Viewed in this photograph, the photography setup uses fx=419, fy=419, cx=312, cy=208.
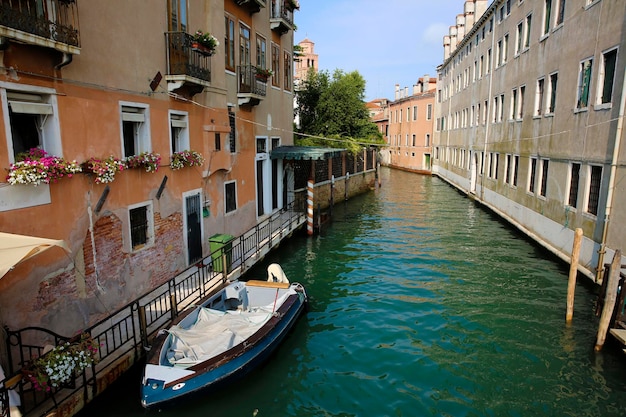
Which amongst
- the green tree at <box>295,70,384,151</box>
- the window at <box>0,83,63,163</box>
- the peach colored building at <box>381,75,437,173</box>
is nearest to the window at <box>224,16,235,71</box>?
the window at <box>0,83,63,163</box>

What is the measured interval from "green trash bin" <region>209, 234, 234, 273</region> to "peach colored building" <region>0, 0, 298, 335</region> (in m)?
0.42

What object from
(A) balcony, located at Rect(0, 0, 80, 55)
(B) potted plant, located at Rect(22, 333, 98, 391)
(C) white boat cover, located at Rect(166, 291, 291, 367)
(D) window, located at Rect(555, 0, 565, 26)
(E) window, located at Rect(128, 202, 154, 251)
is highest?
(D) window, located at Rect(555, 0, 565, 26)

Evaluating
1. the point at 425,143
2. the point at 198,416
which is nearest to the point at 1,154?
the point at 198,416

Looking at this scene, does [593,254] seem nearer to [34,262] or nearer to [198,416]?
[198,416]

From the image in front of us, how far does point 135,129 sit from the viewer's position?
8125 millimetres

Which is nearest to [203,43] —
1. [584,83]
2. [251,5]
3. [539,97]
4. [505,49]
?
[251,5]

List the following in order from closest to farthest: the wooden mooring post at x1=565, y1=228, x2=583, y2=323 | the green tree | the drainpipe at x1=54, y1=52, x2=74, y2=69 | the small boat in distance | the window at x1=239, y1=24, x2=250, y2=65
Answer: the small boat in distance → the drainpipe at x1=54, y1=52, x2=74, y2=69 → the wooden mooring post at x1=565, y1=228, x2=583, y2=323 → the window at x1=239, y1=24, x2=250, y2=65 → the green tree

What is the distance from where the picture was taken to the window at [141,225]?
791 cm

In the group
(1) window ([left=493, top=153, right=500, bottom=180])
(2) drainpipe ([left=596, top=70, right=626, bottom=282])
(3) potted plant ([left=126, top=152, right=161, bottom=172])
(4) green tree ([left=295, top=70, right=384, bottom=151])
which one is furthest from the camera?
(4) green tree ([left=295, top=70, right=384, bottom=151])

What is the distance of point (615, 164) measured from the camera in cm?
933

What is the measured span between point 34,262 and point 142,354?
2119 millimetres

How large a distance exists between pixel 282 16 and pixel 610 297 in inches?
537

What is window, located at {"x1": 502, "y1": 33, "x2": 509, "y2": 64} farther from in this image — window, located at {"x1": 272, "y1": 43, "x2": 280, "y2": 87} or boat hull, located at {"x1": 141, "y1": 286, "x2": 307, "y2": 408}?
boat hull, located at {"x1": 141, "y1": 286, "x2": 307, "y2": 408}

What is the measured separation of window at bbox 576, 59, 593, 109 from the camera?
36.2 feet
